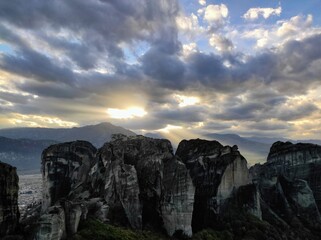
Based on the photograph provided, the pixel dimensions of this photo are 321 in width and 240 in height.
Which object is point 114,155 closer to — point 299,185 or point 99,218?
point 99,218

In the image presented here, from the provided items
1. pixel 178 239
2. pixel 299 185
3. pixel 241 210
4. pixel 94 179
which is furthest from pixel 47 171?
pixel 299 185

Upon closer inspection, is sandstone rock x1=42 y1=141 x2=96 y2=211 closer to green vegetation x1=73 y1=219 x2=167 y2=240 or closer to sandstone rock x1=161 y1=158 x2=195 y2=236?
sandstone rock x1=161 y1=158 x2=195 y2=236

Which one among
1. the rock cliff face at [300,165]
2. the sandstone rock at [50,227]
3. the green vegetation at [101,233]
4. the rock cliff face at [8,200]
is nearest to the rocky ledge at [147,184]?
the sandstone rock at [50,227]

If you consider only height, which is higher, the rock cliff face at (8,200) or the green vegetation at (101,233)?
the rock cliff face at (8,200)

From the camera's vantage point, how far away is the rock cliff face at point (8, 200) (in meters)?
62.1

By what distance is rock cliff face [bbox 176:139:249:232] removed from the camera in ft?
→ 340

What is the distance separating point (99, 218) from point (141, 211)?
14.1m

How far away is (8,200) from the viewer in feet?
209

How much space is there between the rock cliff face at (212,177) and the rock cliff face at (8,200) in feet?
166

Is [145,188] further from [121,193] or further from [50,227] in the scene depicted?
[50,227]

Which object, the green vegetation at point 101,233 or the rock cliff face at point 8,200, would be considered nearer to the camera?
the rock cliff face at point 8,200

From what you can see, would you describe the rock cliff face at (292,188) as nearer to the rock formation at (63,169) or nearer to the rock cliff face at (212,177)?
the rock cliff face at (212,177)

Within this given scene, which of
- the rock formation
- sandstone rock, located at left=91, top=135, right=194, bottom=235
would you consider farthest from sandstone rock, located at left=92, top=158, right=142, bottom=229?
the rock formation

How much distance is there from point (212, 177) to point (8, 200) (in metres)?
58.5
